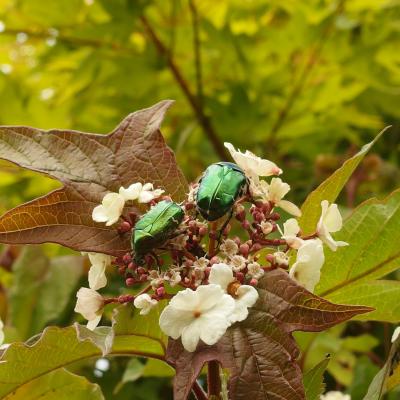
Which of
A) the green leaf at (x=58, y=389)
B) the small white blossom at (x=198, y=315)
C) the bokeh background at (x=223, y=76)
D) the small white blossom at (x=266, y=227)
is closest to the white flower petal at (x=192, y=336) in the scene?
the small white blossom at (x=198, y=315)

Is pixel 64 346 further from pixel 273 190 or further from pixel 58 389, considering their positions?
pixel 273 190

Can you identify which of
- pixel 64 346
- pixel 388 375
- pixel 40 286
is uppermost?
pixel 64 346

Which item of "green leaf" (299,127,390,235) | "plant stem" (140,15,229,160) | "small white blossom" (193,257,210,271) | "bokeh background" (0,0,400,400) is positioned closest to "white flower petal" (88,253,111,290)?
"small white blossom" (193,257,210,271)

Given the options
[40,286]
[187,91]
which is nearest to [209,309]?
[40,286]

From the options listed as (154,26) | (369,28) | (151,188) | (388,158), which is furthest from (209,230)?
(388,158)

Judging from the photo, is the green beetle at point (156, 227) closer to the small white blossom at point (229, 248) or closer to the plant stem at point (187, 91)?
the small white blossom at point (229, 248)

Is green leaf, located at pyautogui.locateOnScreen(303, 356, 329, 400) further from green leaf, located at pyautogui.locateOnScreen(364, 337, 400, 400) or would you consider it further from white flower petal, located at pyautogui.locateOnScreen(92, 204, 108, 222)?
white flower petal, located at pyautogui.locateOnScreen(92, 204, 108, 222)

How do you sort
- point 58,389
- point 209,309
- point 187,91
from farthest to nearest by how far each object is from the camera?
point 187,91
point 58,389
point 209,309
